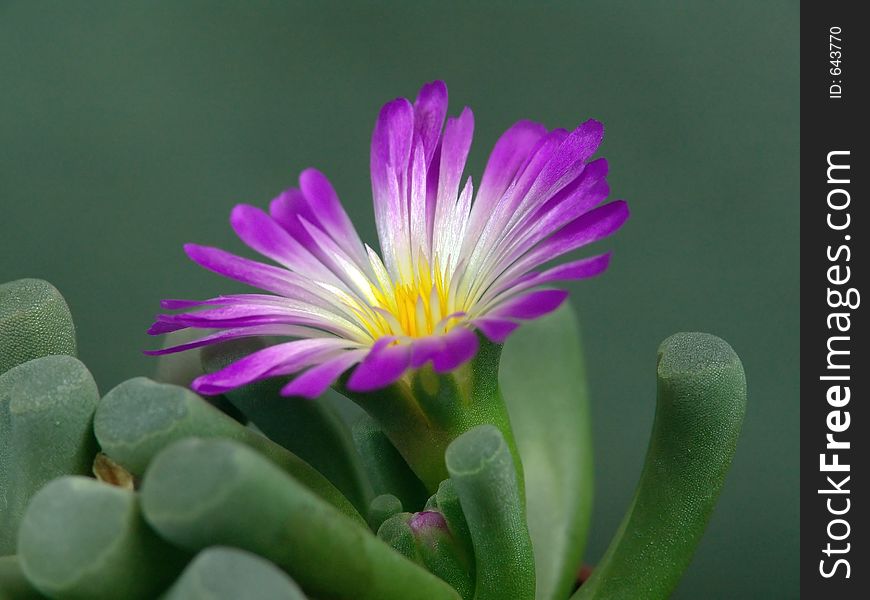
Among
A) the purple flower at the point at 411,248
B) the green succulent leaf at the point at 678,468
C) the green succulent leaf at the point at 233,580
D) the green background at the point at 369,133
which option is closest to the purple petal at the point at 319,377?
the purple flower at the point at 411,248

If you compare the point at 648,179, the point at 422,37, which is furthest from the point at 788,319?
the point at 422,37

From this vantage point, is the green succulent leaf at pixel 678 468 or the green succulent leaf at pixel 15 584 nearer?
the green succulent leaf at pixel 15 584

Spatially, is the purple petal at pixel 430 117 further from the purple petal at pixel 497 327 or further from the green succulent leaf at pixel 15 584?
the green succulent leaf at pixel 15 584

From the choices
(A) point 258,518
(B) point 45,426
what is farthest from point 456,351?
(B) point 45,426

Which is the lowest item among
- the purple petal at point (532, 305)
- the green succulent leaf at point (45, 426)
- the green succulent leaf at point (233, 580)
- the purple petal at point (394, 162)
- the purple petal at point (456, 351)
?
the green succulent leaf at point (233, 580)

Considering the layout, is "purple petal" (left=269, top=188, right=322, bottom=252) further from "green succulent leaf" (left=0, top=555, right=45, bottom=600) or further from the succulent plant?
"green succulent leaf" (left=0, top=555, right=45, bottom=600)
